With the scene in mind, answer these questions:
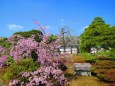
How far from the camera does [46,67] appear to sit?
13.2m

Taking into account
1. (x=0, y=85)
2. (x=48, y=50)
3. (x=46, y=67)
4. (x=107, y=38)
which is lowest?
(x=0, y=85)

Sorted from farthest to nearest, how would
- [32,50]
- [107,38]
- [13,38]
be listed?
1. [107,38]
2. [13,38]
3. [32,50]

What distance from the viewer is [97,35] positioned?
36875 mm

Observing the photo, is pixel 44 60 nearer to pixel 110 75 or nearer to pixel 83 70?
pixel 110 75

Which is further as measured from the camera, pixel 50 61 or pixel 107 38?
pixel 107 38

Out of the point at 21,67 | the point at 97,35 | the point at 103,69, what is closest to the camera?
the point at 21,67

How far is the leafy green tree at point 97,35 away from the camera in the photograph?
35.6m

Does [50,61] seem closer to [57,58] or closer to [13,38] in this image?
[57,58]

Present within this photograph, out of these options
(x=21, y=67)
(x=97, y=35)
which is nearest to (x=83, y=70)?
(x=21, y=67)

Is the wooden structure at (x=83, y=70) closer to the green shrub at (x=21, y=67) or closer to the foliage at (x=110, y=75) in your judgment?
the foliage at (x=110, y=75)

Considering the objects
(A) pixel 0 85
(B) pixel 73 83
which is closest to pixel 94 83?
(B) pixel 73 83

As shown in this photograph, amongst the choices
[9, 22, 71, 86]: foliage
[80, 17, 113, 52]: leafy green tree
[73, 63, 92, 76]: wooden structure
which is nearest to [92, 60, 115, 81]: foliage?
[73, 63, 92, 76]: wooden structure

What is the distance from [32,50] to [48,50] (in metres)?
0.86

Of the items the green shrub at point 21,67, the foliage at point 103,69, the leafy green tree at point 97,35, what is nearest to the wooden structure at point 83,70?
the foliage at point 103,69
